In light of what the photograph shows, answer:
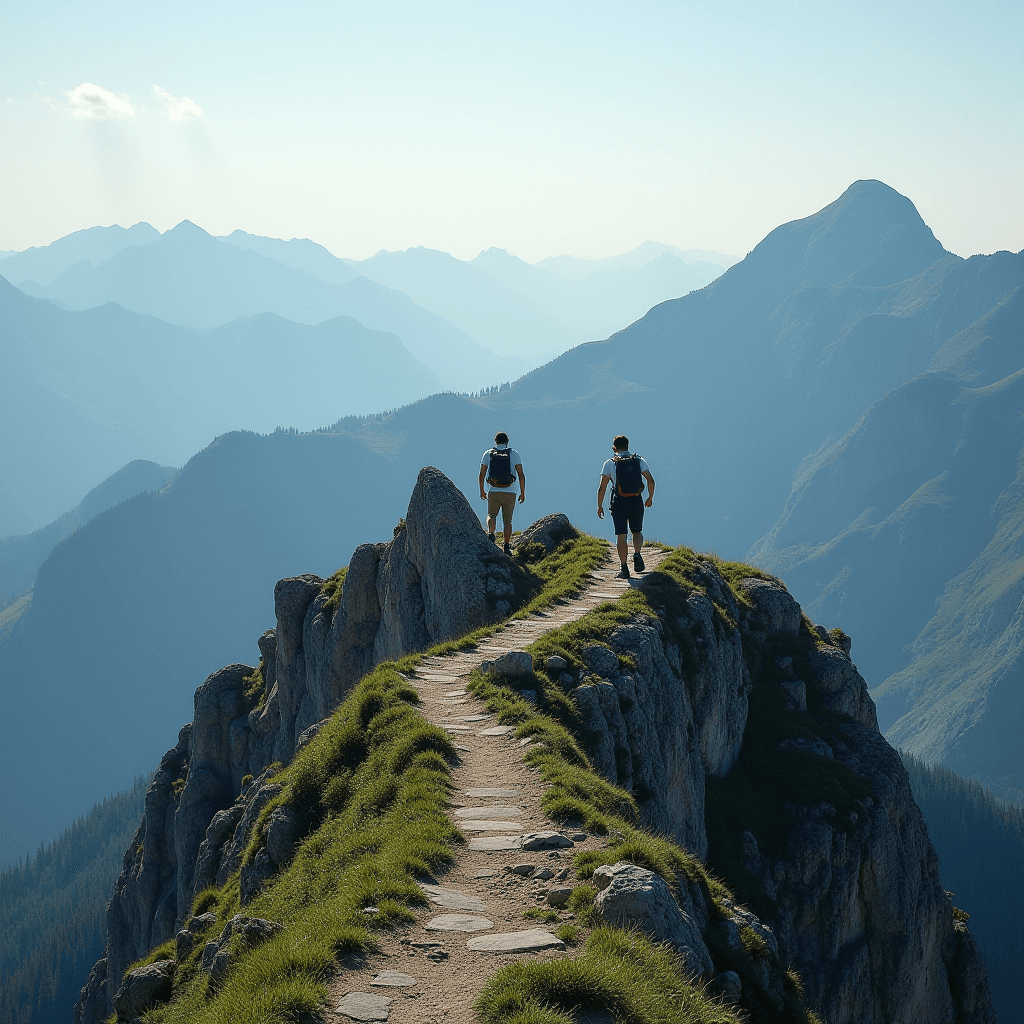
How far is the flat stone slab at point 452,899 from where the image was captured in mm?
12859

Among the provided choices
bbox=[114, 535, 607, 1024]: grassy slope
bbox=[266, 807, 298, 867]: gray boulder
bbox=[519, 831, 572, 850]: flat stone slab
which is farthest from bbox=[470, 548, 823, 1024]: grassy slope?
bbox=[266, 807, 298, 867]: gray boulder

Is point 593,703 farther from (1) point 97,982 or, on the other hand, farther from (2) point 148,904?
(1) point 97,982

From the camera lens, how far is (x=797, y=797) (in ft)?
127

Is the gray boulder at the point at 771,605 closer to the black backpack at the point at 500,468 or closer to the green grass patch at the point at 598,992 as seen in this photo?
the black backpack at the point at 500,468

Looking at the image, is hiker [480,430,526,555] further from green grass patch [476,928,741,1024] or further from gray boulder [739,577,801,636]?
green grass patch [476,928,741,1024]

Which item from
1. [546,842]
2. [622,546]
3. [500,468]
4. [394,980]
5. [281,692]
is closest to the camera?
[394,980]

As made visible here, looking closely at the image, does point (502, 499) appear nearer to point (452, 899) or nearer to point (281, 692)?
point (452, 899)

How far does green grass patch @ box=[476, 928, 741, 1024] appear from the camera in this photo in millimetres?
9711

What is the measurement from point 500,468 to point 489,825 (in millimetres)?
21526

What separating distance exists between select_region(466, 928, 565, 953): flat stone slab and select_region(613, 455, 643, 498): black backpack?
22.1 m

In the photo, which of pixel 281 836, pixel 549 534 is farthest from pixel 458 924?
pixel 549 534

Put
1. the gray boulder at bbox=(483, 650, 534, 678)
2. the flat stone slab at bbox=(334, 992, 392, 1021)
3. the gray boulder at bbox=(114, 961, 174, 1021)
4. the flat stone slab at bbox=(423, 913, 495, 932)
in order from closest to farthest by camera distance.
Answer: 1. the flat stone slab at bbox=(334, 992, 392, 1021)
2. the flat stone slab at bbox=(423, 913, 495, 932)
3. the gray boulder at bbox=(114, 961, 174, 1021)
4. the gray boulder at bbox=(483, 650, 534, 678)

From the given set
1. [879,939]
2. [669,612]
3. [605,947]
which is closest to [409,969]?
[605,947]

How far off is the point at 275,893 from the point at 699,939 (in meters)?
7.66
